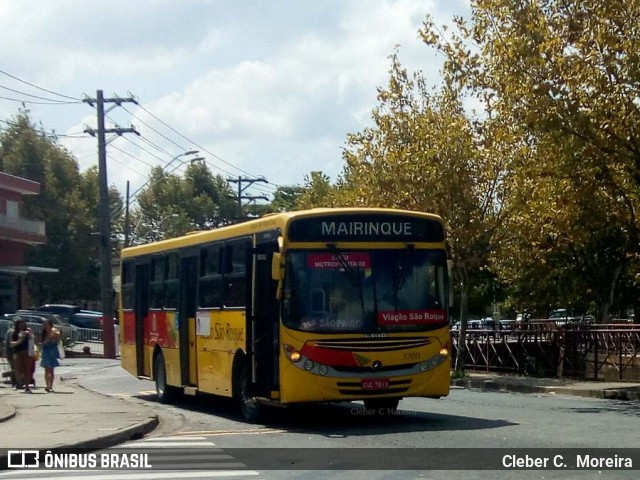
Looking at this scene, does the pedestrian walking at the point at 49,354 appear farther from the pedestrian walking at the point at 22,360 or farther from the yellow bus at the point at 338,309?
the yellow bus at the point at 338,309

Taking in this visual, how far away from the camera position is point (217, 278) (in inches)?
758

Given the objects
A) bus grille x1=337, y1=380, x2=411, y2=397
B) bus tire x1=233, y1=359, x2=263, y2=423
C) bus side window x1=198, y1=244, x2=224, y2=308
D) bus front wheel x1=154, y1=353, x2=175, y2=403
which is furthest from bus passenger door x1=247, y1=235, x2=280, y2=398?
bus front wheel x1=154, y1=353, x2=175, y2=403

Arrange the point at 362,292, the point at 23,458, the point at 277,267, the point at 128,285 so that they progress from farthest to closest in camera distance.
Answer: the point at 128,285 → the point at 362,292 → the point at 277,267 → the point at 23,458

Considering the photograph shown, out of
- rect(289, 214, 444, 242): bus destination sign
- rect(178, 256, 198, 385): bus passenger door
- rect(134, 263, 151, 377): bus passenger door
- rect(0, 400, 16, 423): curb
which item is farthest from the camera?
rect(134, 263, 151, 377): bus passenger door

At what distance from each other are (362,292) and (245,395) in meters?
2.73

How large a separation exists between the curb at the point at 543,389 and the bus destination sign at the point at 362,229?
8617 mm

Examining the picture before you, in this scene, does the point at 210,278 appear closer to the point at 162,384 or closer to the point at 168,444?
the point at 162,384

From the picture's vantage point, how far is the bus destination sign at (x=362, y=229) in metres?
16.6

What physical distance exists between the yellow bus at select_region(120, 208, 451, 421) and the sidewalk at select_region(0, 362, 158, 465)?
196 centimetres

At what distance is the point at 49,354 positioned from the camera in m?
26.5

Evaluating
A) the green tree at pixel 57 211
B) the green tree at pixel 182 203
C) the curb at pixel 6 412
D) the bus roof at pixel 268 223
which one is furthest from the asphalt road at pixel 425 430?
the green tree at pixel 182 203

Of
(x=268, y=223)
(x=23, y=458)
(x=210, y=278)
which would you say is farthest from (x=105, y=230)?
(x=23, y=458)

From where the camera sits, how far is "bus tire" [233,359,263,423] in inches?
694

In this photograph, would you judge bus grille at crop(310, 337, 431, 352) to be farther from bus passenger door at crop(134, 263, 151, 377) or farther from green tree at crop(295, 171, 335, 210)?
green tree at crop(295, 171, 335, 210)
